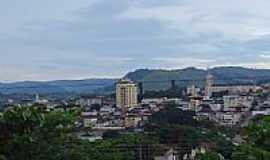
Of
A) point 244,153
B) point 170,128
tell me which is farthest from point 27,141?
point 170,128

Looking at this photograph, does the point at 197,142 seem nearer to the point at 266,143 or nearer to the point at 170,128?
the point at 170,128

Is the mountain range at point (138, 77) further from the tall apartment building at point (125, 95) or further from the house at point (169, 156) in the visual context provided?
the house at point (169, 156)

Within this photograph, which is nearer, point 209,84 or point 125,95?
point 125,95

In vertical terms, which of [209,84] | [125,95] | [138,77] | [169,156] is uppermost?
[138,77]

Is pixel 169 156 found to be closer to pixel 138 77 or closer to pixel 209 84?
pixel 209 84

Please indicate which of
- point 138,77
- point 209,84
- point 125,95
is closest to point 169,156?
point 125,95

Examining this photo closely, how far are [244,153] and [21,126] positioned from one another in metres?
2.58

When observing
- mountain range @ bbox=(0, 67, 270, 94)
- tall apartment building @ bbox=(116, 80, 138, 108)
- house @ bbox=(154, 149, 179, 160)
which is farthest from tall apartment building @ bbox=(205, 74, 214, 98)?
house @ bbox=(154, 149, 179, 160)

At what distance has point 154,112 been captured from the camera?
21.4m

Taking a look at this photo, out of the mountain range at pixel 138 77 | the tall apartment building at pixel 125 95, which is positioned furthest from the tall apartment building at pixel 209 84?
the tall apartment building at pixel 125 95

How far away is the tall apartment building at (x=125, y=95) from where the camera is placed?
25609 mm

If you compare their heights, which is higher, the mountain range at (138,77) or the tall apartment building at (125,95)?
the mountain range at (138,77)

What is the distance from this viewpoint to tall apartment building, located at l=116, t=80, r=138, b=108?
84.0ft

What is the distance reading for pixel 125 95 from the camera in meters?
26.8
